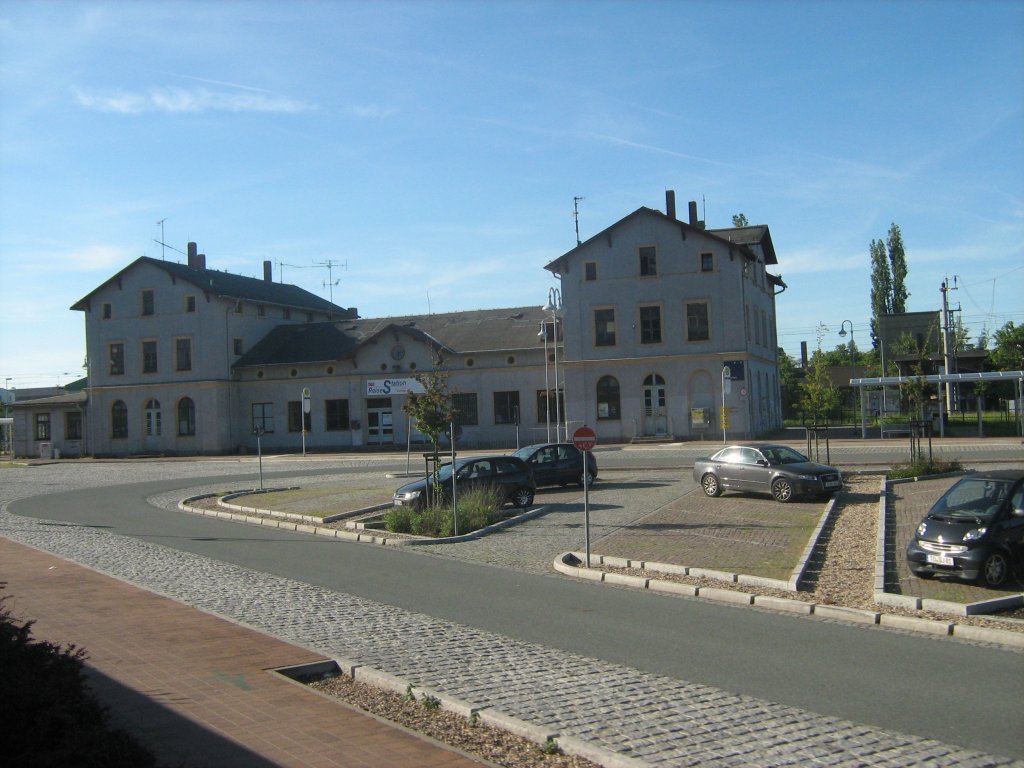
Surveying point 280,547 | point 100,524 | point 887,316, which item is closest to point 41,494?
point 100,524

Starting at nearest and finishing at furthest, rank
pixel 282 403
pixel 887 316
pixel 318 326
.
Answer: pixel 282 403
pixel 318 326
pixel 887 316

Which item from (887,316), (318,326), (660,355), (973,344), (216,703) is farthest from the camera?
(973,344)

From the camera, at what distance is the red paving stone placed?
21.3 feet

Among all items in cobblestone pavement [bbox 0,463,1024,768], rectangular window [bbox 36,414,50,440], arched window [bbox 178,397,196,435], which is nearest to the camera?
cobblestone pavement [bbox 0,463,1024,768]

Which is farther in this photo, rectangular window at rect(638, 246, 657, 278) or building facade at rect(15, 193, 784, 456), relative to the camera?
rectangular window at rect(638, 246, 657, 278)

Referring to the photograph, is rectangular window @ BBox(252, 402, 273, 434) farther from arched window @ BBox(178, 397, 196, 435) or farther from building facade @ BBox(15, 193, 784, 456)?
arched window @ BBox(178, 397, 196, 435)

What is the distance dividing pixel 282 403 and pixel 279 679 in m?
53.8

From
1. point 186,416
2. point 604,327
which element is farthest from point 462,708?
point 186,416

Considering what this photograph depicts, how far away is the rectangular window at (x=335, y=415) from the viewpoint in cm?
5866

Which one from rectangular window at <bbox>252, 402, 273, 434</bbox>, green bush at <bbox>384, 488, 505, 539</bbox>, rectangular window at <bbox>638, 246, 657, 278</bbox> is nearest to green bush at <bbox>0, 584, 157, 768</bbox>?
green bush at <bbox>384, 488, 505, 539</bbox>

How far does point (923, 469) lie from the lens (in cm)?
2725

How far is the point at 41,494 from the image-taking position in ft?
112

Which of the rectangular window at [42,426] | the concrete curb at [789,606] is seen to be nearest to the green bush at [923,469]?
the concrete curb at [789,606]

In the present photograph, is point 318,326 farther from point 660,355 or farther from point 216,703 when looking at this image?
point 216,703
